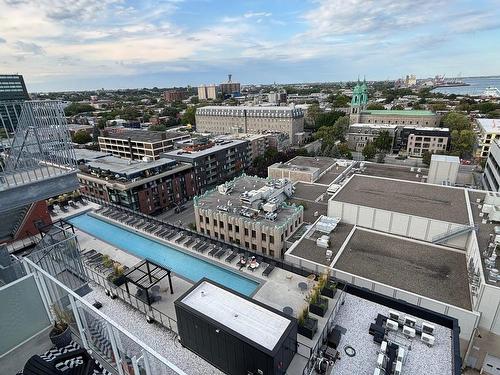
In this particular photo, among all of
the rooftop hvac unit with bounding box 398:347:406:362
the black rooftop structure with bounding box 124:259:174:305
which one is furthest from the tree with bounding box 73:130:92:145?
the rooftop hvac unit with bounding box 398:347:406:362

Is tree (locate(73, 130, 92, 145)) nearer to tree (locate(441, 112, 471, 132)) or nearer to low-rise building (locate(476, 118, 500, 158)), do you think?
low-rise building (locate(476, 118, 500, 158))

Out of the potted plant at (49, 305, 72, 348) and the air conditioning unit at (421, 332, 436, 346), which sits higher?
the potted plant at (49, 305, 72, 348)

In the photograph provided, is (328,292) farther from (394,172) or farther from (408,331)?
(394,172)

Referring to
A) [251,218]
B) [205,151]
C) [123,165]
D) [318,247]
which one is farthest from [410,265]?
[123,165]

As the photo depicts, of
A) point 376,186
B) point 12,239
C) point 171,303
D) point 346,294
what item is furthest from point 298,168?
point 12,239

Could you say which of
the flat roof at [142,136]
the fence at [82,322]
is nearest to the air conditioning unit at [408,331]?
the fence at [82,322]
